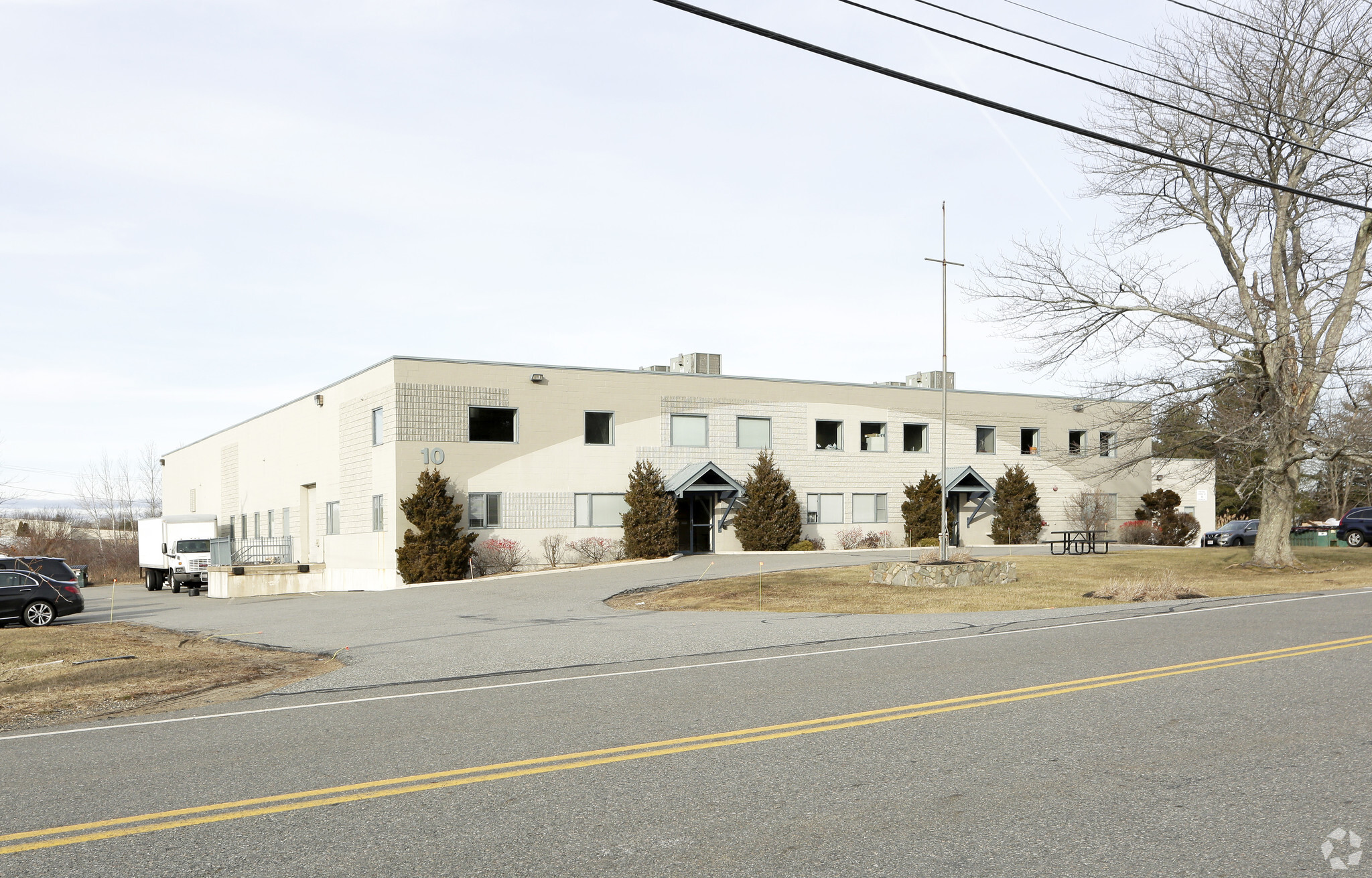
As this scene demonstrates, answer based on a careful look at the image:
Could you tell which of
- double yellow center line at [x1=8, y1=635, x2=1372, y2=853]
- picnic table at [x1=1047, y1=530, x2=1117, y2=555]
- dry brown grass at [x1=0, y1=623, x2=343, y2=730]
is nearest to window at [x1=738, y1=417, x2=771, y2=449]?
picnic table at [x1=1047, y1=530, x2=1117, y2=555]

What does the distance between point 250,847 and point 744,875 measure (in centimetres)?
246

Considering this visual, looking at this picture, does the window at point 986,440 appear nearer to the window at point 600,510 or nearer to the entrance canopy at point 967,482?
the entrance canopy at point 967,482

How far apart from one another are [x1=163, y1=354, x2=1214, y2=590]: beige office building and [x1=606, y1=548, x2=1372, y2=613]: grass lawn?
9.63 ft

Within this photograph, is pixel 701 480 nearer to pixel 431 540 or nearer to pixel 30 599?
pixel 431 540

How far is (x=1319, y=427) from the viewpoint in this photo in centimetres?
2731

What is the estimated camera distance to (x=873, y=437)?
1759 inches

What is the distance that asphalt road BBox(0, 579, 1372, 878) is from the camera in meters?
5.14

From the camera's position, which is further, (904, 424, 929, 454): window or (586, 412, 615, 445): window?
(904, 424, 929, 454): window

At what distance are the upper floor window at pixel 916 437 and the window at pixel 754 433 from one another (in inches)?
267

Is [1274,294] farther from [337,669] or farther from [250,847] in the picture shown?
[250,847]

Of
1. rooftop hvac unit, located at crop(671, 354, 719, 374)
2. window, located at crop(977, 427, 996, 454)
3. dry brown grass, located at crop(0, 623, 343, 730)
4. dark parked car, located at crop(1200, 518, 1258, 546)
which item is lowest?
dark parked car, located at crop(1200, 518, 1258, 546)

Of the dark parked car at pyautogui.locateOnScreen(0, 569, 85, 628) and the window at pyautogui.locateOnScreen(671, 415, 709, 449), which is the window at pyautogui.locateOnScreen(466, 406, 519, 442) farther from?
the dark parked car at pyautogui.locateOnScreen(0, 569, 85, 628)

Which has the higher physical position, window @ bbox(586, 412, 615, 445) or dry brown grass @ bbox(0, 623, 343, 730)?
window @ bbox(586, 412, 615, 445)

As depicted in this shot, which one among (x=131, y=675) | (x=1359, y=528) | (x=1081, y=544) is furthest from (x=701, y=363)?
(x=131, y=675)
